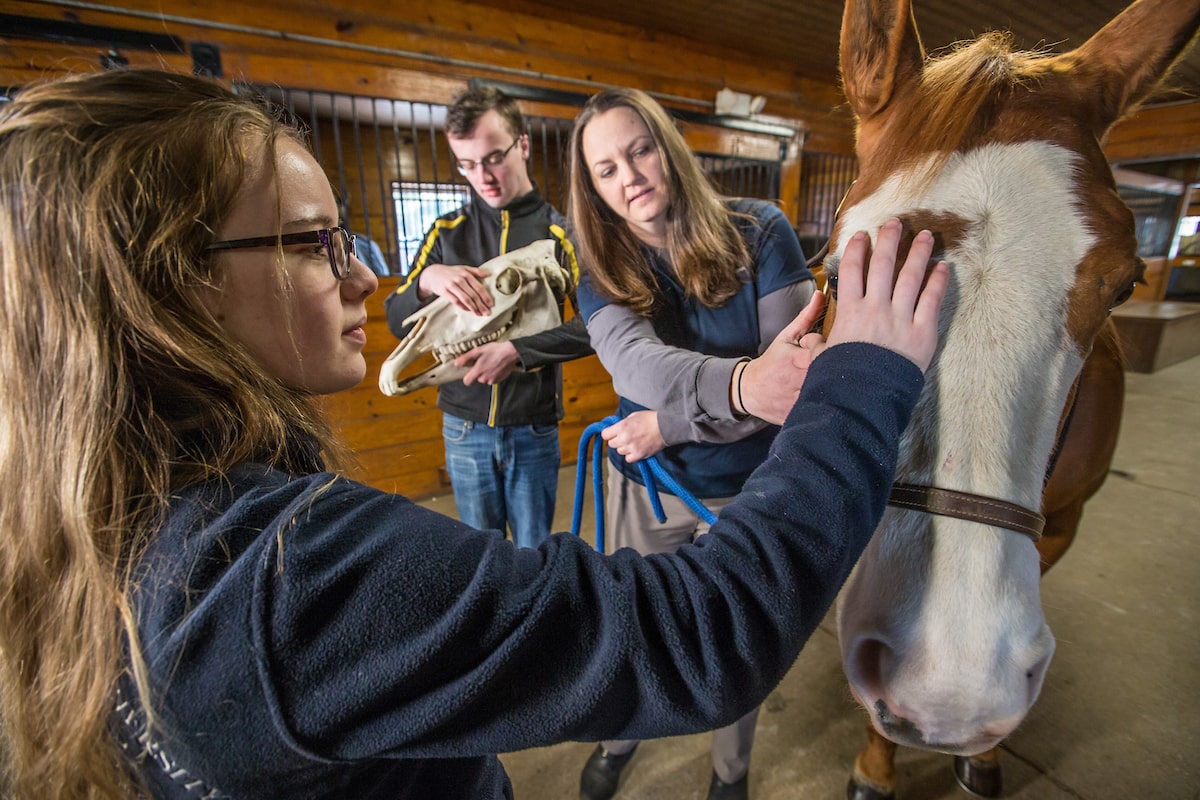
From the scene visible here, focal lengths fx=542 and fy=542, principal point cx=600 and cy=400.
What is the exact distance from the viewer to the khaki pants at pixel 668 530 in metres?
1.29

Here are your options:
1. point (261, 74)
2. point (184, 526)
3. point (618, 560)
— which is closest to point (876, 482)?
point (618, 560)

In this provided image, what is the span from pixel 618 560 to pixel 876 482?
0.24 m

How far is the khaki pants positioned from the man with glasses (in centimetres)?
49

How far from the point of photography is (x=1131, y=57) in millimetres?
776

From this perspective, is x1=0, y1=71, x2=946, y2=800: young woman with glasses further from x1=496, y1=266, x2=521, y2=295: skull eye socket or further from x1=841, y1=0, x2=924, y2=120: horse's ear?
x1=496, y1=266, x2=521, y2=295: skull eye socket

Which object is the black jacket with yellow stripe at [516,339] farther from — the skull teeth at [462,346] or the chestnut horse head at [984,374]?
the chestnut horse head at [984,374]

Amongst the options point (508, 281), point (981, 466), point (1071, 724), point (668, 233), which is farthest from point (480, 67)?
point (1071, 724)

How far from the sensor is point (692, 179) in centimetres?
119

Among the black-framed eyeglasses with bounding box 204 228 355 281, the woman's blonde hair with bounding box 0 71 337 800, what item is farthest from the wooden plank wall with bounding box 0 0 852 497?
the woman's blonde hair with bounding box 0 71 337 800

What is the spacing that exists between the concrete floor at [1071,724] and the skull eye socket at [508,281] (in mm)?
1384

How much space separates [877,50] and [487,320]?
1070 mm

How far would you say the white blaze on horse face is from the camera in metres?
0.59

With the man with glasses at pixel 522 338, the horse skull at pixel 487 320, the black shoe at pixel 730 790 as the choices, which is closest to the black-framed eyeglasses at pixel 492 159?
the man with glasses at pixel 522 338

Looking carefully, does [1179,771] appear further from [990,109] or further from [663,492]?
[990,109]
